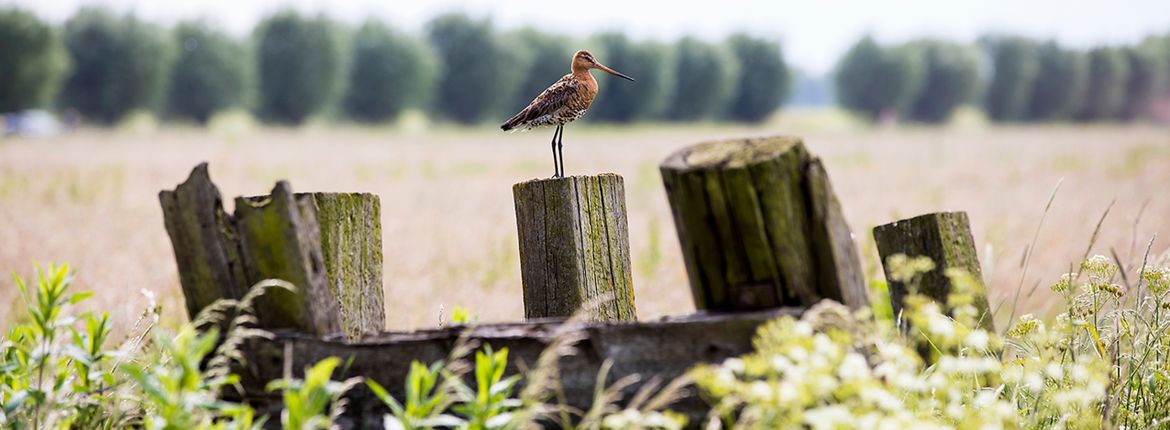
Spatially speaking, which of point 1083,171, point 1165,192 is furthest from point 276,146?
point 1165,192

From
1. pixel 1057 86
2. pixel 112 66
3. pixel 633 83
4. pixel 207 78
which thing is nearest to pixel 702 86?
pixel 633 83

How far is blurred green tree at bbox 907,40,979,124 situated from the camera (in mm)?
115250

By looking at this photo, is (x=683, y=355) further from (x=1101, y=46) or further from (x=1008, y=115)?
(x=1101, y=46)

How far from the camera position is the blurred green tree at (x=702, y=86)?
106312 millimetres

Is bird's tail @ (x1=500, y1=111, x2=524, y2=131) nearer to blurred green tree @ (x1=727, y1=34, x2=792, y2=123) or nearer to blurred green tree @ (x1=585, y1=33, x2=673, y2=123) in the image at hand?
blurred green tree @ (x1=585, y1=33, x2=673, y2=123)

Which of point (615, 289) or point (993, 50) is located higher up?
point (993, 50)

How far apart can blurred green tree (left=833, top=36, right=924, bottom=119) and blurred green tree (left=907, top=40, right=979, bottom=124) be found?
1749 mm

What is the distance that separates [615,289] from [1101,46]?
13093cm

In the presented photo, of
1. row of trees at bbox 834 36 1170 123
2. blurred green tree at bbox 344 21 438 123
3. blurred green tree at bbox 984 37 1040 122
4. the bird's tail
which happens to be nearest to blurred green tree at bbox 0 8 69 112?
blurred green tree at bbox 344 21 438 123

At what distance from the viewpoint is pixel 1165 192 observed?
769 inches

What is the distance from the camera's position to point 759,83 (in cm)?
11194

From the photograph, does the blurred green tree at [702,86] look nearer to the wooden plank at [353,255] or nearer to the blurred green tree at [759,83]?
the blurred green tree at [759,83]

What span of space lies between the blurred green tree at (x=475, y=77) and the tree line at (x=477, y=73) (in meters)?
0.13

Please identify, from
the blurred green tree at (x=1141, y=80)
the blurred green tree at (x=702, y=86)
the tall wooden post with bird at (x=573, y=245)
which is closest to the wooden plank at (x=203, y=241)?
the tall wooden post with bird at (x=573, y=245)
